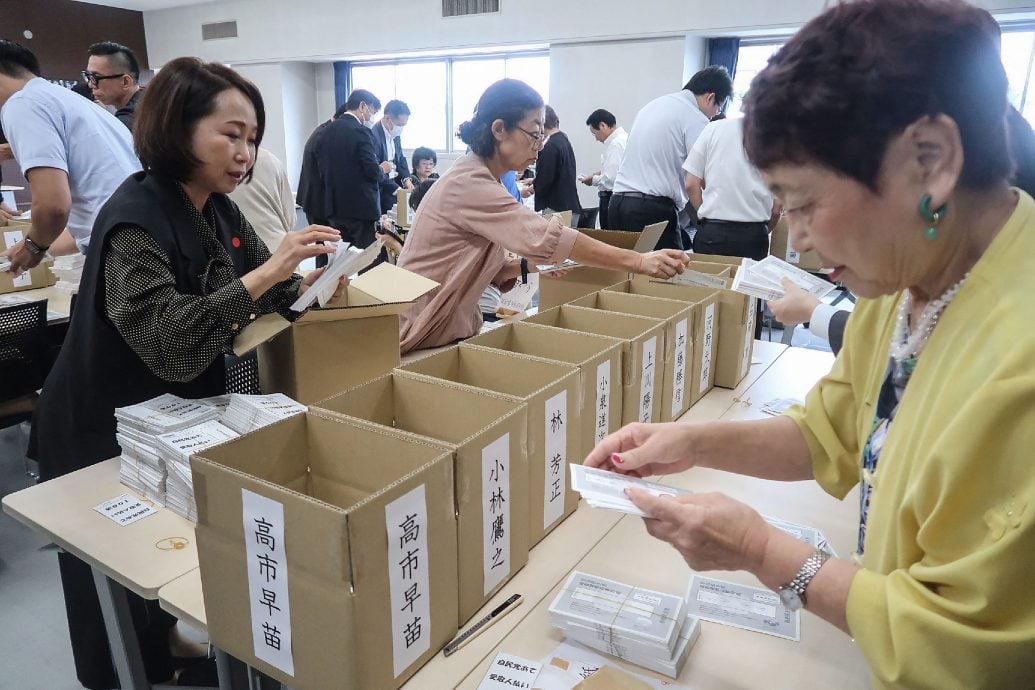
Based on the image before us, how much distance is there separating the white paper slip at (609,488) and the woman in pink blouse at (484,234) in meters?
1.19

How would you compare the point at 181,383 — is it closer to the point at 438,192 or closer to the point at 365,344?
the point at 365,344

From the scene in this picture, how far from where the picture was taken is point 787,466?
1.07m

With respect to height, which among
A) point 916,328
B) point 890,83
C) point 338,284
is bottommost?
point 338,284

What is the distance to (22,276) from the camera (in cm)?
320

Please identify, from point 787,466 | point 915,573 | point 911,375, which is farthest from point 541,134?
point 915,573

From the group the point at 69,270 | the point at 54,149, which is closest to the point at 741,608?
the point at 54,149

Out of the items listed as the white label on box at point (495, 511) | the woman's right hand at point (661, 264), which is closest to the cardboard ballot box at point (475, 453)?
the white label on box at point (495, 511)

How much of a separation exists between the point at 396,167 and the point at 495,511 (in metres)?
7.12

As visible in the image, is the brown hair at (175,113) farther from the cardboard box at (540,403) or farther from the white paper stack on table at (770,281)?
the white paper stack on table at (770,281)

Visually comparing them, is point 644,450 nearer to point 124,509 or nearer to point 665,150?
point 124,509

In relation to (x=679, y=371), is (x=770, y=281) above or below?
above

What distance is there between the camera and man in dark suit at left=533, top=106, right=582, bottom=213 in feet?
18.1

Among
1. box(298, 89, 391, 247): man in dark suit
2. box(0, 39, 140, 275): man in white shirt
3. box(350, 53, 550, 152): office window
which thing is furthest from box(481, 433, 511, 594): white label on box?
box(350, 53, 550, 152): office window

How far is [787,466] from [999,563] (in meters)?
0.47
